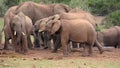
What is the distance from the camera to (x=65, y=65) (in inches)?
471

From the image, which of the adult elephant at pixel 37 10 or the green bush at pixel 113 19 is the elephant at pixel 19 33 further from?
the green bush at pixel 113 19

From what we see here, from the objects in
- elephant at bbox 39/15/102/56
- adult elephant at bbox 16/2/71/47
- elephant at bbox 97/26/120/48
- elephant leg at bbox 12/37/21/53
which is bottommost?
elephant at bbox 97/26/120/48

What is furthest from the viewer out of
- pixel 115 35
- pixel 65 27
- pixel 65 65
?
pixel 115 35

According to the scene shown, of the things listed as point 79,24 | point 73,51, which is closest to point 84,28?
point 79,24

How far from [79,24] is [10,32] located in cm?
261

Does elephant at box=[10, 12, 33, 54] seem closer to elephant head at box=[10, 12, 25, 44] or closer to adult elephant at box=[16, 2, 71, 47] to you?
elephant head at box=[10, 12, 25, 44]

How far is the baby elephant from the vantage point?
14.4 m

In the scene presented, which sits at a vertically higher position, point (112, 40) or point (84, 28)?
point (84, 28)

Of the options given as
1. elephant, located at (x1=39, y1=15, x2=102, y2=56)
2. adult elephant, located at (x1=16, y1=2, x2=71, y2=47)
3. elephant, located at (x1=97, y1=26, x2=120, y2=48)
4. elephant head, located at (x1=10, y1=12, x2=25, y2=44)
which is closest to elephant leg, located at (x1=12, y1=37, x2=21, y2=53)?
elephant head, located at (x1=10, y1=12, x2=25, y2=44)

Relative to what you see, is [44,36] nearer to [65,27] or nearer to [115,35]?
[65,27]

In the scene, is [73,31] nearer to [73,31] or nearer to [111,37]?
[73,31]

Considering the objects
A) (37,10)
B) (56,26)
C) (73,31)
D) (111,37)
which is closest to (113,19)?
(111,37)

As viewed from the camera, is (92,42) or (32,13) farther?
(32,13)

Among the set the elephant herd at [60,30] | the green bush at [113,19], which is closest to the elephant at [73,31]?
the elephant herd at [60,30]
